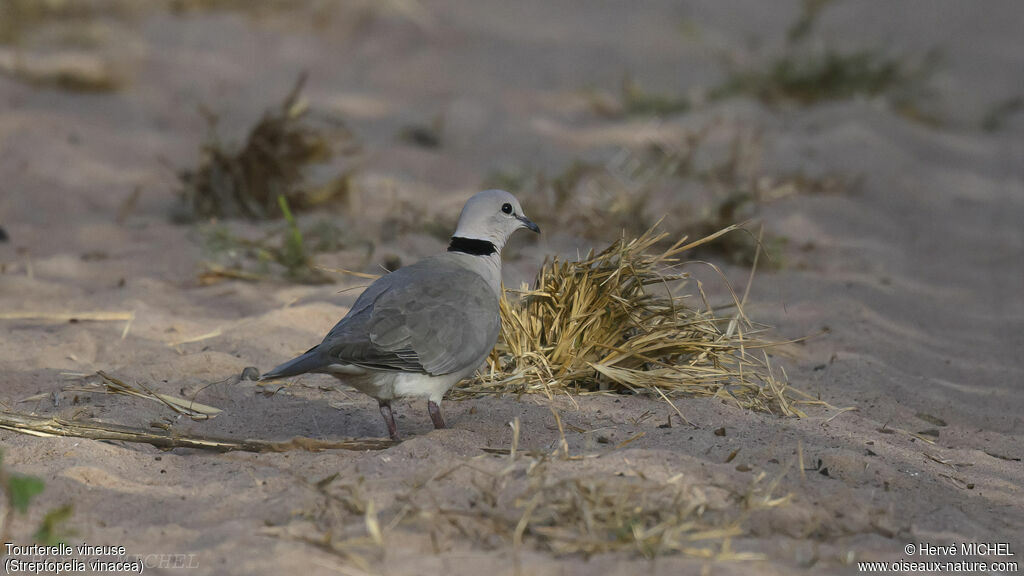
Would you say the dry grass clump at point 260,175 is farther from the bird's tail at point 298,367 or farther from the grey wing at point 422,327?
the bird's tail at point 298,367

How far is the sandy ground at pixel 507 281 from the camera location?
9.34 ft

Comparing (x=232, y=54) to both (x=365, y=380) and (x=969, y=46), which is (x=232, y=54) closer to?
(x=365, y=380)

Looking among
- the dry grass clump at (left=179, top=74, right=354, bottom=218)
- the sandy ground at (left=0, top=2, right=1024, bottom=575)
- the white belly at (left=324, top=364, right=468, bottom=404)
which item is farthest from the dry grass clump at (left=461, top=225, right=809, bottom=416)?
the dry grass clump at (left=179, top=74, right=354, bottom=218)

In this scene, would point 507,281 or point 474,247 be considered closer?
point 474,247

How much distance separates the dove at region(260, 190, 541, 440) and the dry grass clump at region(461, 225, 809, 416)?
33 centimetres

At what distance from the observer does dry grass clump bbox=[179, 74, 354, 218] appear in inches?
252

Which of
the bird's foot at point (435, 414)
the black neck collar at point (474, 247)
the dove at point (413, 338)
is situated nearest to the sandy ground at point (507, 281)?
the bird's foot at point (435, 414)

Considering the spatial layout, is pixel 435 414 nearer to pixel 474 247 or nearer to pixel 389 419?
pixel 389 419

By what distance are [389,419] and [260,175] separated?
3.26 meters

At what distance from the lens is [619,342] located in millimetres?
4133

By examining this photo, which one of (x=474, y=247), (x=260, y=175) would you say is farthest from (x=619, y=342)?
(x=260, y=175)

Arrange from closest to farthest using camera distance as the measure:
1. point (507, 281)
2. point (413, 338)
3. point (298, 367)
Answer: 1. point (298, 367)
2. point (413, 338)
3. point (507, 281)

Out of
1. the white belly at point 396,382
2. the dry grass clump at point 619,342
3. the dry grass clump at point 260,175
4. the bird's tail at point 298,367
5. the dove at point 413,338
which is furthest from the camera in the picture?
the dry grass clump at point 260,175

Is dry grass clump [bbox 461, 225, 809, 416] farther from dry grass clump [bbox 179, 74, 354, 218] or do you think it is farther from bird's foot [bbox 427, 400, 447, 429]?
dry grass clump [bbox 179, 74, 354, 218]
